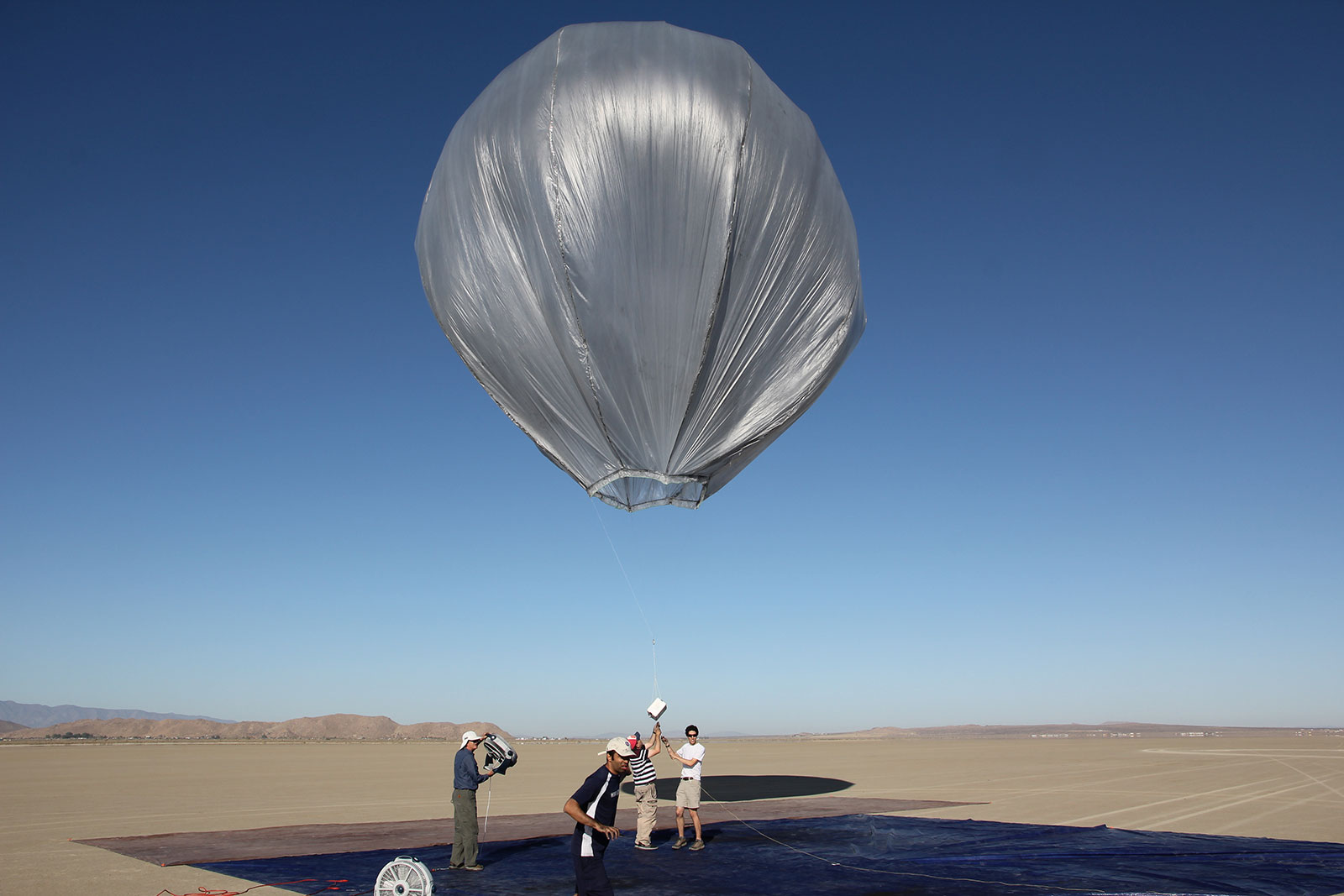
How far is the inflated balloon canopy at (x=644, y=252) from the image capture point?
31.3ft

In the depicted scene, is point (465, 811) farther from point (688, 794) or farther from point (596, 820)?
point (596, 820)

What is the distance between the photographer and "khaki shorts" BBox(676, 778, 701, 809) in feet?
39.3

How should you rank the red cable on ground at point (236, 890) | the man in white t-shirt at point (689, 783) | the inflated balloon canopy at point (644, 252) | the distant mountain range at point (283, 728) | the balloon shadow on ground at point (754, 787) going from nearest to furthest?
the red cable on ground at point (236, 890), the inflated balloon canopy at point (644, 252), the man in white t-shirt at point (689, 783), the balloon shadow on ground at point (754, 787), the distant mountain range at point (283, 728)

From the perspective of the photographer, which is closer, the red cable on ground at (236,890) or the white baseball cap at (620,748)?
the white baseball cap at (620,748)

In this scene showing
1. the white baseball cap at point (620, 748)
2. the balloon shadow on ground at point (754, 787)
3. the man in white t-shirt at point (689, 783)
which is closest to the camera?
the white baseball cap at point (620, 748)

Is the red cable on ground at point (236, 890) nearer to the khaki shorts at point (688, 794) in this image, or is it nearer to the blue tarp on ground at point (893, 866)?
the blue tarp on ground at point (893, 866)

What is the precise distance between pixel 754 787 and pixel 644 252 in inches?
635

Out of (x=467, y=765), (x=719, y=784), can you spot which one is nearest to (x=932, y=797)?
(x=719, y=784)

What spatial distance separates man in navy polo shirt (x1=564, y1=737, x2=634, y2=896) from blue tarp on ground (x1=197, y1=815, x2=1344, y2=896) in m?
3.09

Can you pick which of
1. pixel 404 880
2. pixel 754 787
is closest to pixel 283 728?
pixel 754 787

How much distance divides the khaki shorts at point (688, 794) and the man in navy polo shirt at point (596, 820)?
5858 millimetres

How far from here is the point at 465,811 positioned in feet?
34.1

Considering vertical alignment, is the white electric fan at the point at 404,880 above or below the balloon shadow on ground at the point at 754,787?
above

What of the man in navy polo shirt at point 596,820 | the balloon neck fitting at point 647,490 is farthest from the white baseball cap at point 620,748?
the balloon neck fitting at point 647,490
